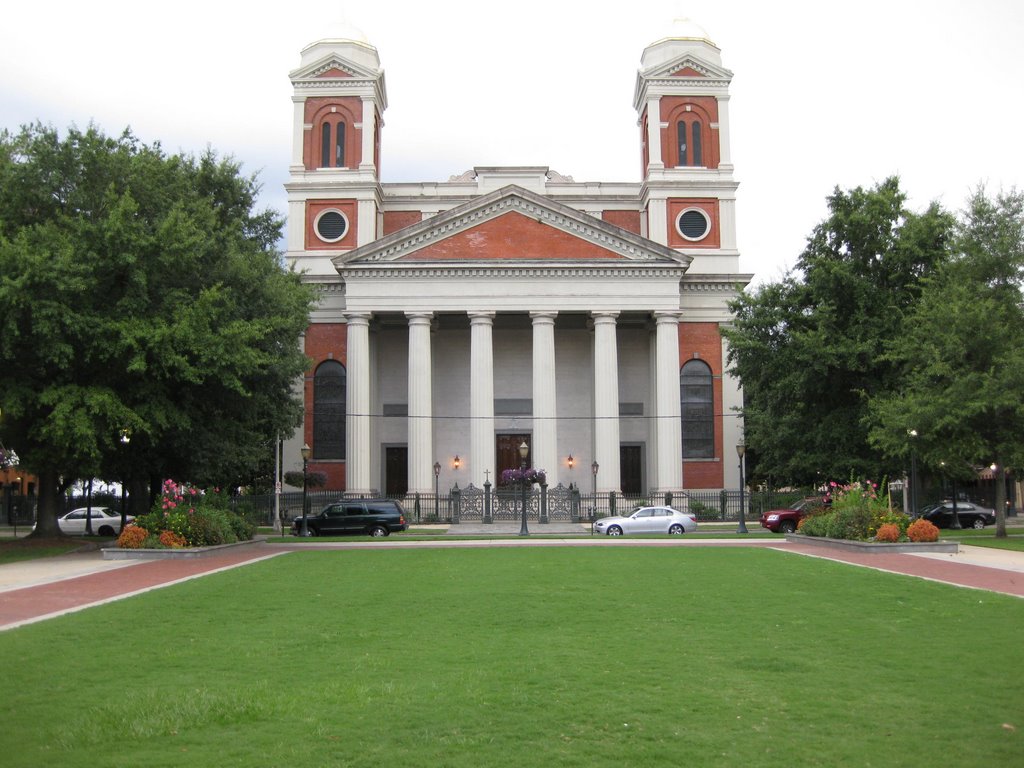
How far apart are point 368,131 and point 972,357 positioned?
125 ft

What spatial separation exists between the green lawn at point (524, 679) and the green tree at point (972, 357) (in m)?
18.1

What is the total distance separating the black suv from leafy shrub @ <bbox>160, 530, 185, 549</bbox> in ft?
42.6

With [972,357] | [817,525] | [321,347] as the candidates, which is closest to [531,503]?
[321,347]

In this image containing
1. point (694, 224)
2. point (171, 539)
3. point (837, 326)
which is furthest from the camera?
point (694, 224)

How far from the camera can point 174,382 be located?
31.0m

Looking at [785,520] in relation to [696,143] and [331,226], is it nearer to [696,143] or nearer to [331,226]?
[696,143]

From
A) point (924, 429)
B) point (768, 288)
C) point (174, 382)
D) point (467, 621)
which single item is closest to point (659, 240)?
point (768, 288)

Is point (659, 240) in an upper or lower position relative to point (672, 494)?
upper

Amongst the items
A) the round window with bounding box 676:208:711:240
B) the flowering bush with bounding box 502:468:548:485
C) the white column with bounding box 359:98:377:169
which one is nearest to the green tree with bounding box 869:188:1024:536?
the flowering bush with bounding box 502:468:548:485

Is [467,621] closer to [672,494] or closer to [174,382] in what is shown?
[174,382]

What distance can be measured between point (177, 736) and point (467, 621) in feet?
20.2

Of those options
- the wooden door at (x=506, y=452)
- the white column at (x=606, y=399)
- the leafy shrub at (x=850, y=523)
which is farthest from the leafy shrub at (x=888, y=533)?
the wooden door at (x=506, y=452)

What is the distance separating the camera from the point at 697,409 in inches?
2245

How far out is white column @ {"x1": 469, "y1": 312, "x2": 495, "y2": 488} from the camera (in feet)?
175
